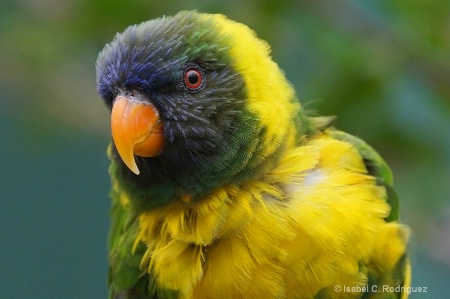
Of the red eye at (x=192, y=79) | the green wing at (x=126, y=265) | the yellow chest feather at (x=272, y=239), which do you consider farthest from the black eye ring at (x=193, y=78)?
the green wing at (x=126, y=265)

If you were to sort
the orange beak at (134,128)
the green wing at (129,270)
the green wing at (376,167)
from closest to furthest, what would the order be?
the orange beak at (134,128) → the green wing at (129,270) → the green wing at (376,167)

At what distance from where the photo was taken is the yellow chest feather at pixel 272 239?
4.20 feet

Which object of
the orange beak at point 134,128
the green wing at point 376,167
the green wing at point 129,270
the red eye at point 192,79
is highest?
the red eye at point 192,79

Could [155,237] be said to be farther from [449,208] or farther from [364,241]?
[449,208]

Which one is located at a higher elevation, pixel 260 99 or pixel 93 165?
pixel 260 99

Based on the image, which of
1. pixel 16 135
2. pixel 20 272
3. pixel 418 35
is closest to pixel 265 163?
pixel 418 35

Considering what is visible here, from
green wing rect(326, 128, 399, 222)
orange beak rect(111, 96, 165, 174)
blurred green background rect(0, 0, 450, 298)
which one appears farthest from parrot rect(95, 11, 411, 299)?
blurred green background rect(0, 0, 450, 298)

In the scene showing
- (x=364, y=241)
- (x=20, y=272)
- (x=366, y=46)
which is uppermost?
(x=366, y=46)

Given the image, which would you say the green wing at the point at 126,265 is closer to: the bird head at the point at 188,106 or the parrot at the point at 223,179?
the parrot at the point at 223,179

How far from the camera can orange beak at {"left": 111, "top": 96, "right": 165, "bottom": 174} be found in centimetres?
118

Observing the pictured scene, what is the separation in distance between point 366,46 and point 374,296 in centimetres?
88

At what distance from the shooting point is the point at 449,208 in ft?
6.39

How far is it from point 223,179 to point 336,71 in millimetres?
818

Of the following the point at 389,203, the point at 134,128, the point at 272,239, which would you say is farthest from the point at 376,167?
the point at 134,128
